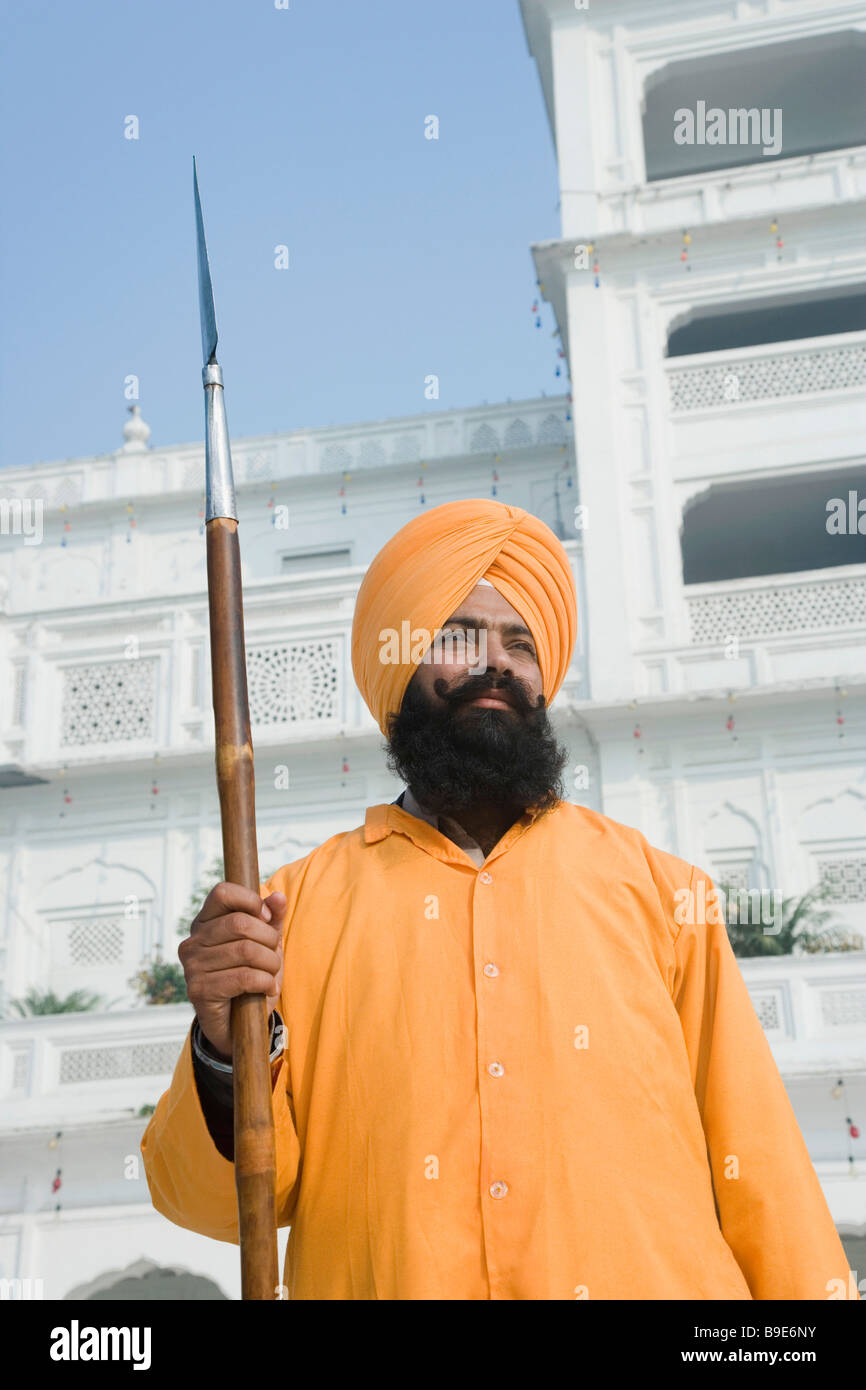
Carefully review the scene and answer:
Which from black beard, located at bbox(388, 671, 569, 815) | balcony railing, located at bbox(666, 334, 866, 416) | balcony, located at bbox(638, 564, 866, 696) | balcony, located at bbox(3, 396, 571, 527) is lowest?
black beard, located at bbox(388, 671, 569, 815)

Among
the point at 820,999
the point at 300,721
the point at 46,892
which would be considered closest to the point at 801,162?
the point at 300,721

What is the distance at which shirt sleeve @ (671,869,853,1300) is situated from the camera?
1804 millimetres

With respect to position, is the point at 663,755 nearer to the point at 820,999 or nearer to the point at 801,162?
the point at 820,999

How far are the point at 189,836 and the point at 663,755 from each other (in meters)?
3.35

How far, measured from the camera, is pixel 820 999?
25.6ft

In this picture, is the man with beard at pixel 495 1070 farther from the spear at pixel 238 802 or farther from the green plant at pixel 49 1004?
the green plant at pixel 49 1004

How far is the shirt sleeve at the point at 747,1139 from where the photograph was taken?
1.80 m

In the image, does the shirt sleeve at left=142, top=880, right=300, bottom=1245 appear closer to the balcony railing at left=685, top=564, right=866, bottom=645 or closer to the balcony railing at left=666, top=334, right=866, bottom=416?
the balcony railing at left=685, top=564, right=866, bottom=645

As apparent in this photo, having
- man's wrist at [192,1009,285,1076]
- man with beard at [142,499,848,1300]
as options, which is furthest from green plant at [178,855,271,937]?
man's wrist at [192,1009,285,1076]

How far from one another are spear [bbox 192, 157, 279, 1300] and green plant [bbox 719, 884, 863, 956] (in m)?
6.81

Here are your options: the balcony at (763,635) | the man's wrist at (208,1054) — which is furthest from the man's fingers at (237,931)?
the balcony at (763,635)

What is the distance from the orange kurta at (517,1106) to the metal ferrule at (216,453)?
631mm

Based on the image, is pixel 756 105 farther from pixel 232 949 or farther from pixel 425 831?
pixel 232 949

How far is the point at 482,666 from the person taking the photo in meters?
2.28
